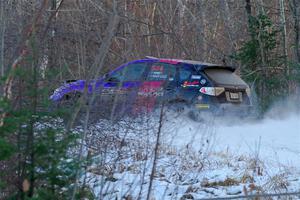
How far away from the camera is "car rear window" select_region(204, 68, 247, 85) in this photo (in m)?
14.9

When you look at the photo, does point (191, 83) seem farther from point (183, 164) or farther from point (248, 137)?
point (183, 164)

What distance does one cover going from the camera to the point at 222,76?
15266 mm

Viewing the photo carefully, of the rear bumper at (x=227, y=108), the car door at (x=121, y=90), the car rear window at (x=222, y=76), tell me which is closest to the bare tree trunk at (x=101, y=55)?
the car door at (x=121, y=90)

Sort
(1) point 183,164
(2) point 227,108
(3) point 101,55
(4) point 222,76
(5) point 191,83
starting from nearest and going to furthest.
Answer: (3) point 101,55 < (1) point 183,164 < (5) point 191,83 < (2) point 227,108 < (4) point 222,76

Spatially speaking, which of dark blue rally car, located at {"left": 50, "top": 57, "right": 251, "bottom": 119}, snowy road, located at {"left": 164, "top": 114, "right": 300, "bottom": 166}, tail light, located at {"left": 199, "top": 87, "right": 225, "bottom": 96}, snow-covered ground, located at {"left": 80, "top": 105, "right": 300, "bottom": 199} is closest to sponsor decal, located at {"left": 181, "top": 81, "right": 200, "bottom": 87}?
dark blue rally car, located at {"left": 50, "top": 57, "right": 251, "bottom": 119}

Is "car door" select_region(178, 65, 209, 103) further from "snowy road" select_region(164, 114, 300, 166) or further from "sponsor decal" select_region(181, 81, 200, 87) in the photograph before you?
"snowy road" select_region(164, 114, 300, 166)

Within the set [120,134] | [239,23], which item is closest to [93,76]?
[120,134]

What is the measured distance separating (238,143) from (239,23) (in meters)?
17.1

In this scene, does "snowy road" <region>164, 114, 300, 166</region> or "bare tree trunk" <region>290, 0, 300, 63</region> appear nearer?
"snowy road" <region>164, 114, 300, 166</region>

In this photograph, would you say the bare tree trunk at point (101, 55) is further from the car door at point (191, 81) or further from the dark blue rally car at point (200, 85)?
the car door at point (191, 81)

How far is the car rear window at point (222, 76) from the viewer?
14898 millimetres

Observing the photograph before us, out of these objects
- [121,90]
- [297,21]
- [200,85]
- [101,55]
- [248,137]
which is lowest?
[248,137]

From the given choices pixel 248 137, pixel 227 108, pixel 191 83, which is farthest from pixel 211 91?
pixel 248 137

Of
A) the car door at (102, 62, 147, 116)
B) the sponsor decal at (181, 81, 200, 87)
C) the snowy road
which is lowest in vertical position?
the snowy road
